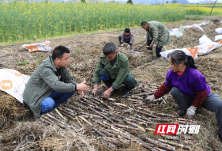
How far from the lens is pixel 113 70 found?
3492 mm

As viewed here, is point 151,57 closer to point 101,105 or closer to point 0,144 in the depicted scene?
point 101,105

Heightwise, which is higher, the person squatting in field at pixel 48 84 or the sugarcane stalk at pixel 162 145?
the person squatting in field at pixel 48 84

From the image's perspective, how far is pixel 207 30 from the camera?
12.5 metres

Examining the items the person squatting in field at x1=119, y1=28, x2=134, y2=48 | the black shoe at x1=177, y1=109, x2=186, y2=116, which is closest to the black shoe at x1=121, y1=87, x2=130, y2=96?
the black shoe at x1=177, y1=109, x2=186, y2=116

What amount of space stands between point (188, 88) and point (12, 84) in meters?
3.19

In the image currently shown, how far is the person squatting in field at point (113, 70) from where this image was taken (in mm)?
3145

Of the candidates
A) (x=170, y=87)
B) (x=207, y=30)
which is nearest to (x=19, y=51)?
(x=170, y=87)

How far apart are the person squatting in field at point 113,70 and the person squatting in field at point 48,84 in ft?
1.90

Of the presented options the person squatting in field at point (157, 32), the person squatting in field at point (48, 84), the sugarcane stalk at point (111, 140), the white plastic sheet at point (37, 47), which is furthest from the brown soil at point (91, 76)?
the person squatting in field at point (157, 32)

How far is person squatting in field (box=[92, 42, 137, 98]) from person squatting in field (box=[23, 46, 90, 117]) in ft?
1.90

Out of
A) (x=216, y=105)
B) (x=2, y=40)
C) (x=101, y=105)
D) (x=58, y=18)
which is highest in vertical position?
(x=58, y=18)

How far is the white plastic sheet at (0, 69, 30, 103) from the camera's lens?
11.4 ft

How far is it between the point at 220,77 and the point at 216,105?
2484 millimetres

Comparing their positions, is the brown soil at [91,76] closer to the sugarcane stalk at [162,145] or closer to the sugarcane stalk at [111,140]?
the sugarcane stalk at [111,140]
